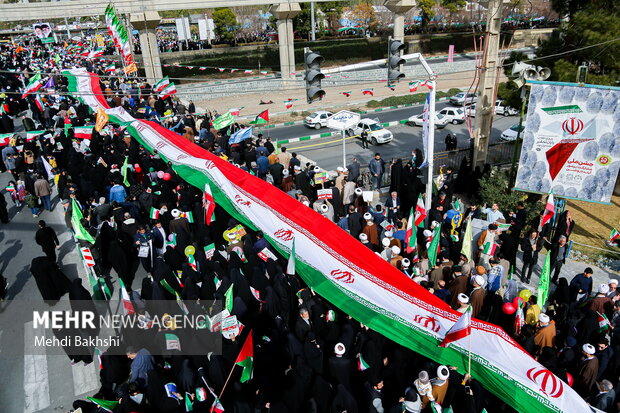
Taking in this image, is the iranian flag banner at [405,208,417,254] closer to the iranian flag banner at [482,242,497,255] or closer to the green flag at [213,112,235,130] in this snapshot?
the iranian flag banner at [482,242,497,255]

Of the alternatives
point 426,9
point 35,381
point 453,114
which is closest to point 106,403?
point 35,381

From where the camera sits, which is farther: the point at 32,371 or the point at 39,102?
the point at 39,102

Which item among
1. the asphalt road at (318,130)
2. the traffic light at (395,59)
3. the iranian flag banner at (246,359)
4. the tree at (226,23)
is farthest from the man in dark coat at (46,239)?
the tree at (226,23)

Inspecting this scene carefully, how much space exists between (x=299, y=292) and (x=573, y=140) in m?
7.67

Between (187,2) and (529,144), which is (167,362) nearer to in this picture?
(529,144)

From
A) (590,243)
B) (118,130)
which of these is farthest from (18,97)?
(590,243)

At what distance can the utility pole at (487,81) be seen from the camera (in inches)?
494

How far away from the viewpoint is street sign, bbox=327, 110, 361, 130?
46.1 ft

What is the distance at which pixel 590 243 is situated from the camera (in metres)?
12.2

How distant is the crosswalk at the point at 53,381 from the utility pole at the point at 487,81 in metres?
12.2

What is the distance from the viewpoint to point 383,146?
71.2ft

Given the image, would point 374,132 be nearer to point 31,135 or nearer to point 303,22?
point 31,135

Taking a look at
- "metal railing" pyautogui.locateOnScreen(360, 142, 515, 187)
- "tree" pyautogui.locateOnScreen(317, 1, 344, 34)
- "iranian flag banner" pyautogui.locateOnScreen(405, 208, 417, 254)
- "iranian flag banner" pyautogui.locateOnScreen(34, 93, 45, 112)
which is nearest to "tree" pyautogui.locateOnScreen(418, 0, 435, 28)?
"tree" pyautogui.locateOnScreen(317, 1, 344, 34)

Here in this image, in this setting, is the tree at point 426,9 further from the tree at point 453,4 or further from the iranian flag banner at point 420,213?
the iranian flag banner at point 420,213
